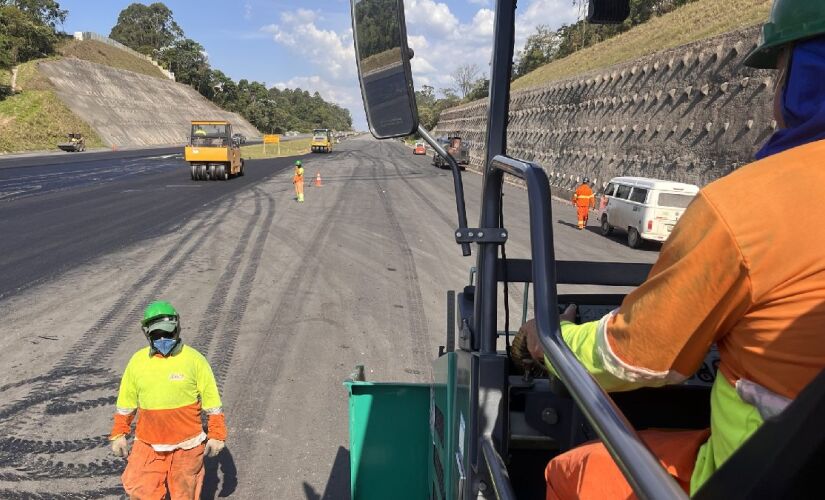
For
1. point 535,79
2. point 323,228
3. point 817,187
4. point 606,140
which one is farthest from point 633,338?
point 535,79

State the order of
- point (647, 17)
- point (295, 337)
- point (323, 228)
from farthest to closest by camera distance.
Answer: point (647, 17) < point (323, 228) < point (295, 337)

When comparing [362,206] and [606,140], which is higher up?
[606,140]

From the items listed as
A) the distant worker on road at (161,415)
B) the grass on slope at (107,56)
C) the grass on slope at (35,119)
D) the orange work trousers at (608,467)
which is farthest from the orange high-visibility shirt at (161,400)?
the grass on slope at (107,56)

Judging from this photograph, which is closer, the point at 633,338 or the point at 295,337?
the point at 633,338

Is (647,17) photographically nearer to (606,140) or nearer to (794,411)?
(606,140)

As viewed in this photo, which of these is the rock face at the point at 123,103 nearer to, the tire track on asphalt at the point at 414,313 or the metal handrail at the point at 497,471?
the tire track on asphalt at the point at 414,313

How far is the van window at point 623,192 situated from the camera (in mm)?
16484

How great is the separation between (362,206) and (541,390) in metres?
18.5

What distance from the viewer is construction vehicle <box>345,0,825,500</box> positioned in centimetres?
79

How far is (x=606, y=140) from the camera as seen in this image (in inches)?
974

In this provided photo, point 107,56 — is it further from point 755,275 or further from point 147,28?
point 755,275

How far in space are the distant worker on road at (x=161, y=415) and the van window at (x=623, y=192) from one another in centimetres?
1467

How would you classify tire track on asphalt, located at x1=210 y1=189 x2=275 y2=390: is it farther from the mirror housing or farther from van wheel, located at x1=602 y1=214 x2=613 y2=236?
van wheel, located at x1=602 y1=214 x2=613 y2=236

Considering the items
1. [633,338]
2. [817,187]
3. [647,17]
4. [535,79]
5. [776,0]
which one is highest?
[647,17]
